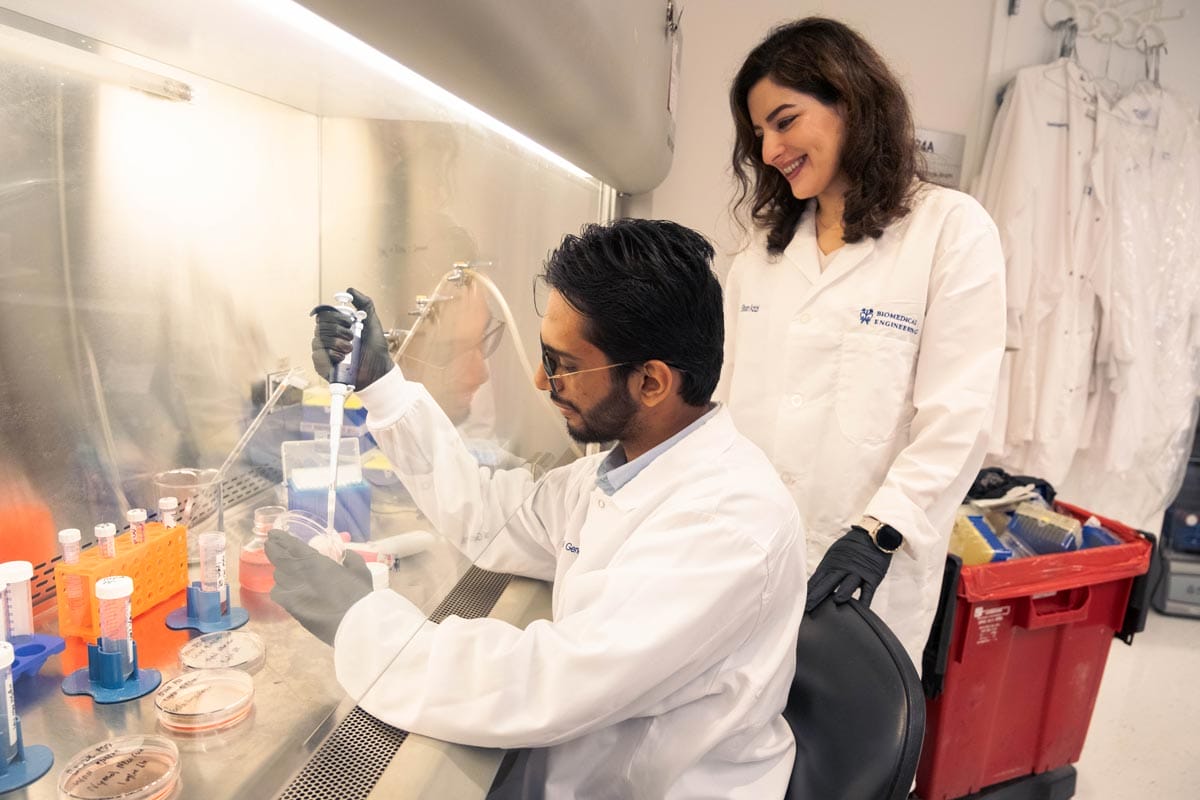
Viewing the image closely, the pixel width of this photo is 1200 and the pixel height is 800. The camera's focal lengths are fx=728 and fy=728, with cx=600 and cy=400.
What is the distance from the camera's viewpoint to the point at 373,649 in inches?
30.0

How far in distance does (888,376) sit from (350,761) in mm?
1143

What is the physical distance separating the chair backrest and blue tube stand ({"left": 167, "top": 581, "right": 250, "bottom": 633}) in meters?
0.73

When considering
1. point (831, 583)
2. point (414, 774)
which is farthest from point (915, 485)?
point (414, 774)

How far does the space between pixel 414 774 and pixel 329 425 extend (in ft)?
1.76

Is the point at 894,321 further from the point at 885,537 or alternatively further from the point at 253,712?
the point at 253,712

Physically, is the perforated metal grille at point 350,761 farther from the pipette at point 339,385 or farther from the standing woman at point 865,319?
the standing woman at point 865,319

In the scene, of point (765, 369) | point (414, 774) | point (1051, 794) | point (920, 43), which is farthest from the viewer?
point (920, 43)

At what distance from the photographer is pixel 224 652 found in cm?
86

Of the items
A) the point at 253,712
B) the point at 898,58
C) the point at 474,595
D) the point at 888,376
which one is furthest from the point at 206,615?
the point at 898,58

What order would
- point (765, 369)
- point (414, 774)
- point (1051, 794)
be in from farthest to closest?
point (1051, 794) → point (765, 369) → point (414, 774)

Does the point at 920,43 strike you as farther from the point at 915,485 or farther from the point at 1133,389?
the point at 915,485

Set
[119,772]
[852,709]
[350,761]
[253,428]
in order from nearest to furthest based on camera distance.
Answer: [119,772]
[350,761]
[852,709]
[253,428]

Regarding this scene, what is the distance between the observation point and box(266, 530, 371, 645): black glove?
0.80m

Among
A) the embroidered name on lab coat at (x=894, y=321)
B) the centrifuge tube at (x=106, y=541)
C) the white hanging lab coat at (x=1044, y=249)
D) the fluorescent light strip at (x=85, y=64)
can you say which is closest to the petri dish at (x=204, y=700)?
the centrifuge tube at (x=106, y=541)
